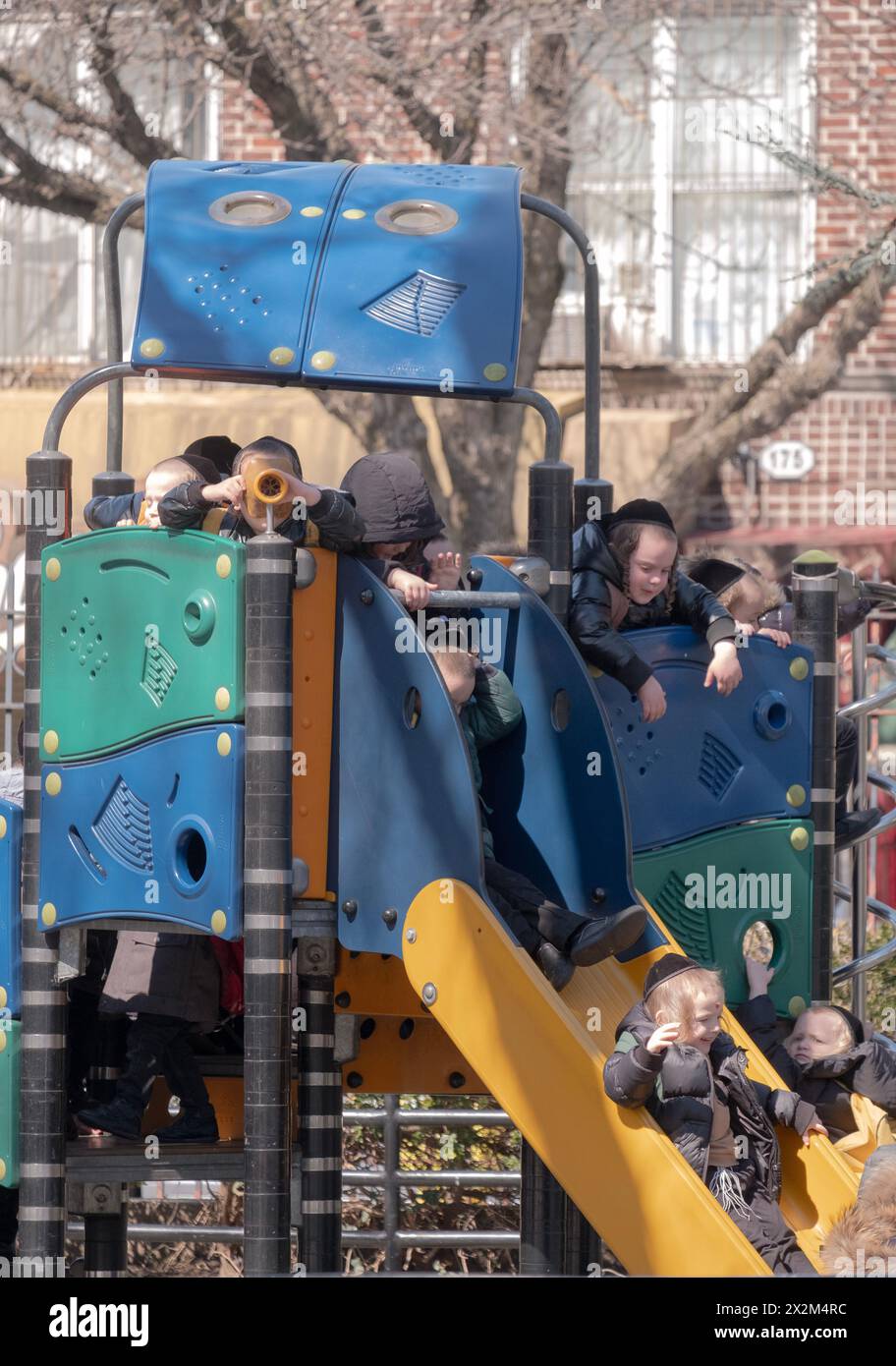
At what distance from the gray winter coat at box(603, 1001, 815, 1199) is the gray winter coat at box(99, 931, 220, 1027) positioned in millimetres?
1075

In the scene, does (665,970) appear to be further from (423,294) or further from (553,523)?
(423,294)

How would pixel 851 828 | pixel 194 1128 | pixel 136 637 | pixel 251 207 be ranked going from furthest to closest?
pixel 851 828 < pixel 251 207 < pixel 194 1128 < pixel 136 637

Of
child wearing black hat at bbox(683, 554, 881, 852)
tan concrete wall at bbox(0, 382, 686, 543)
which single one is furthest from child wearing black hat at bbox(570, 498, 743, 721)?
tan concrete wall at bbox(0, 382, 686, 543)

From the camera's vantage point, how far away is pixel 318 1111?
5.43 meters

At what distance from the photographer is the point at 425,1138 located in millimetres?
7453

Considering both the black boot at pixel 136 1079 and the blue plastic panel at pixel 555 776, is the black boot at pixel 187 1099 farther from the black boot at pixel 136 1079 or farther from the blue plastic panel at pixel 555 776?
the blue plastic panel at pixel 555 776

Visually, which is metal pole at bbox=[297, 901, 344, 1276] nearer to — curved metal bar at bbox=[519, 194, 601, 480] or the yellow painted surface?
the yellow painted surface

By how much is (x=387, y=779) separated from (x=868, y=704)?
7.87 ft

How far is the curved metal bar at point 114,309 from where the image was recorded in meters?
5.79

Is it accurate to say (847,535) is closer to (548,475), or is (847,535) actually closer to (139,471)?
(139,471)

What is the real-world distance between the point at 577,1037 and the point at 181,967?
3.65 ft

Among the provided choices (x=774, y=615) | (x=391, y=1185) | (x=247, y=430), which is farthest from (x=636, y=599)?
(x=247, y=430)

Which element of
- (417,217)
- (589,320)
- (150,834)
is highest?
(417,217)

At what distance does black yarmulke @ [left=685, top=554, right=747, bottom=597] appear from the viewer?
6125mm
